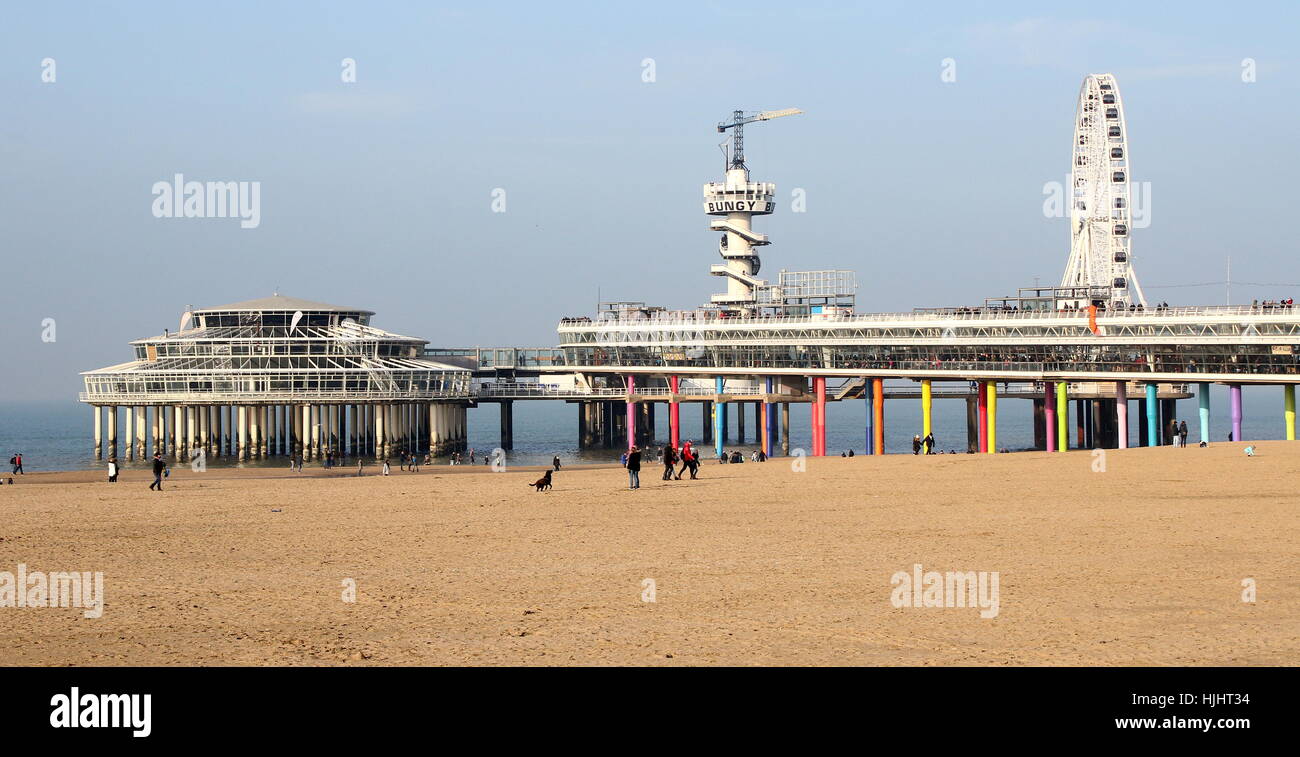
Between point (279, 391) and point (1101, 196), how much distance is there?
150 ft

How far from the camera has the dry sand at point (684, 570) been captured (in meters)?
15.4

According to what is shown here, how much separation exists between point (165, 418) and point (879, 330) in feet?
137

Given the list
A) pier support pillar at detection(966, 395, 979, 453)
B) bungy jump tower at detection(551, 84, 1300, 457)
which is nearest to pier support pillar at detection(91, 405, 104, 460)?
bungy jump tower at detection(551, 84, 1300, 457)

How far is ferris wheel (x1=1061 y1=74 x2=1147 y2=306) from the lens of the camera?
76188 millimetres

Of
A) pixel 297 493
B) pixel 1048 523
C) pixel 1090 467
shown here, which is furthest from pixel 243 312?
pixel 1048 523

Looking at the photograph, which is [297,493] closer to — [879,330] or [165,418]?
[879,330]

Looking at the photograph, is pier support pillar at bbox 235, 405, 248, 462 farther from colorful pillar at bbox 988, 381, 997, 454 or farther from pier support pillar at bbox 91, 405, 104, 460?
colorful pillar at bbox 988, 381, 997, 454

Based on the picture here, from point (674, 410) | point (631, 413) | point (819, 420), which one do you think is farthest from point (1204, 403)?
point (631, 413)

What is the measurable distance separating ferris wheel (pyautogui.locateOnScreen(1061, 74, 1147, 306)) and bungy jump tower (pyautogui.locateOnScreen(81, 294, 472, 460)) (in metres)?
35.9

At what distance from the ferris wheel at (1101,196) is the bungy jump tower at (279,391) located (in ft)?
118

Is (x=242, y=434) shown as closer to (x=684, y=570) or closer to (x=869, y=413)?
(x=869, y=413)

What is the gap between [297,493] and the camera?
38.0 meters

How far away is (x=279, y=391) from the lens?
83000mm
